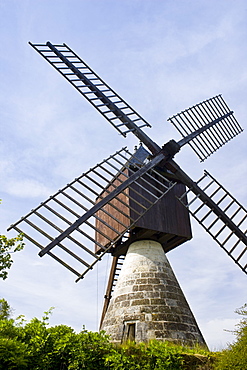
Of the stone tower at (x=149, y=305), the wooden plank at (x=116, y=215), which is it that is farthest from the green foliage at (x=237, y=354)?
the wooden plank at (x=116, y=215)

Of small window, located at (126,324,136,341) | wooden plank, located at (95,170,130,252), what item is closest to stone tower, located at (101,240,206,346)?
small window, located at (126,324,136,341)

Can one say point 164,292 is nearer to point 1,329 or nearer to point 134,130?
point 1,329

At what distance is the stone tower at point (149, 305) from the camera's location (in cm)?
809

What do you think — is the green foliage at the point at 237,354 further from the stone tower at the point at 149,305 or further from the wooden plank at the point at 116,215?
the wooden plank at the point at 116,215

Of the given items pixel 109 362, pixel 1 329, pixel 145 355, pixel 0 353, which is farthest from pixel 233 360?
pixel 1 329

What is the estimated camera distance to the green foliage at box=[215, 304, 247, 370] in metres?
5.44

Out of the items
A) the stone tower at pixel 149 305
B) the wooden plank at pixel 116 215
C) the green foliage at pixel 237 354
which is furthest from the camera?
the wooden plank at pixel 116 215

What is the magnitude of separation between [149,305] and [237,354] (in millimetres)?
3218

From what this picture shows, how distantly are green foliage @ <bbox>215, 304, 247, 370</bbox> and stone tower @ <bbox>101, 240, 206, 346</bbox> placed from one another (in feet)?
7.44

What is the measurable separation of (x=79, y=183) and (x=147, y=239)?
2.98m

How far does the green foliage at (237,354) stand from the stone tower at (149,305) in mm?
2267

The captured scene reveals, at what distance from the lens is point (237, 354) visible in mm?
5562

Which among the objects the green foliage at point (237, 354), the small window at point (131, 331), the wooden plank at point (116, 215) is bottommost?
the green foliage at point (237, 354)

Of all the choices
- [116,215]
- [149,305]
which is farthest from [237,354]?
[116,215]
